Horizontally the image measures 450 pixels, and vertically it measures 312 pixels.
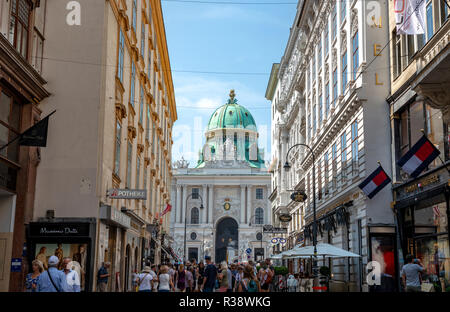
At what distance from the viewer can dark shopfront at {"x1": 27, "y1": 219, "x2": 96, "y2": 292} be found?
20.5 meters

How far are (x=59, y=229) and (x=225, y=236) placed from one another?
86493 millimetres

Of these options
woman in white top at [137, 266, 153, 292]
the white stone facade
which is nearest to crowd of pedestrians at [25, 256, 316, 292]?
woman in white top at [137, 266, 153, 292]

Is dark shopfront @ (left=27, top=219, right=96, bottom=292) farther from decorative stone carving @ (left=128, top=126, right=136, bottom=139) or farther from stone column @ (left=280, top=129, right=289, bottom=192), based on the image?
stone column @ (left=280, top=129, right=289, bottom=192)

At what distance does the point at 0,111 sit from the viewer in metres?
18.5

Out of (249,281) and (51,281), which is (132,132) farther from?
(51,281)

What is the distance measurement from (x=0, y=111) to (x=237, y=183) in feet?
292

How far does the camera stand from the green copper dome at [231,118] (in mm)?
119000

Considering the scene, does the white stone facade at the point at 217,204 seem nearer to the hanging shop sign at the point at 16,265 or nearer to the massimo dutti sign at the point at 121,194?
the massimo dutti sign at the point at 121,194

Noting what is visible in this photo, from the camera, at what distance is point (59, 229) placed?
20734 mm

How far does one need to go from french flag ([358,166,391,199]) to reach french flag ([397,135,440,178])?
14.8ft

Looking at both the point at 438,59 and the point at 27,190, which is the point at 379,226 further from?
the point at 27,190

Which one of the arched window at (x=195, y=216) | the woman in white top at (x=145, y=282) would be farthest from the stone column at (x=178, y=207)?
the woman in white top at (x=145, y=282)

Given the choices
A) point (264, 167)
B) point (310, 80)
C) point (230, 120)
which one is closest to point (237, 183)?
point (264, 167)

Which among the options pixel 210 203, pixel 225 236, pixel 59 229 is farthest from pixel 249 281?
pixel 225 236
